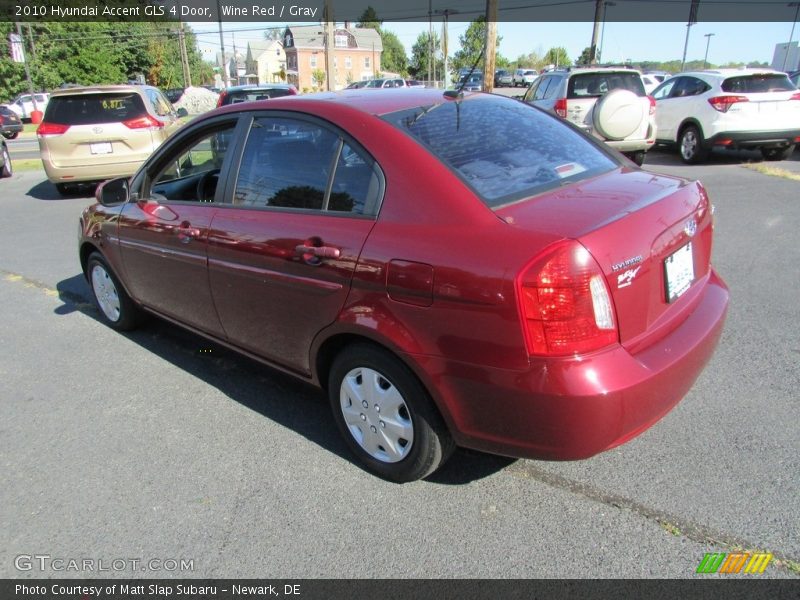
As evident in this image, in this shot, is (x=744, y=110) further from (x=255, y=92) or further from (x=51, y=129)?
(x=51, y=129)

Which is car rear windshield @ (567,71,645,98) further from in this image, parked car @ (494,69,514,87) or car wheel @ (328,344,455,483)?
parked car @ (494,69,514,87)

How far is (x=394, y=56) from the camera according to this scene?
102m

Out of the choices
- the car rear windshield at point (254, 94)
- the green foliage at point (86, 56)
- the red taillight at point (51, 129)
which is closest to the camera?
the red taillight at point (51, 129)

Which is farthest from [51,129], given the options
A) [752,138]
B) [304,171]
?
[752,138]

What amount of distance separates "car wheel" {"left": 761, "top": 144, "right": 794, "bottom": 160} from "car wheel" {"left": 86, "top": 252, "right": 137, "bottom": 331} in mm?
11931

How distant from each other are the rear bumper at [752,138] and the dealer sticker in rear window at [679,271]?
9.30 metres

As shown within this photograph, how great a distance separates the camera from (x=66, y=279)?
6125mm

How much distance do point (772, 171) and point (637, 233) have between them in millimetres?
9417

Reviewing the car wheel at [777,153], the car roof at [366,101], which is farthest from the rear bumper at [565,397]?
the car wheel at [777,153]

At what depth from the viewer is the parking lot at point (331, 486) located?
2.34 metres

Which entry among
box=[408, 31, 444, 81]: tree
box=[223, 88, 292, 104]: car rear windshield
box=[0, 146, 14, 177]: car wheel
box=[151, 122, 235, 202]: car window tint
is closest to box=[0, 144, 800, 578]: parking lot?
box=[151, 122, 235, 202]: car window tint

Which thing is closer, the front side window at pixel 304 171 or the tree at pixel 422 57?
the front side window at pixel 304 171

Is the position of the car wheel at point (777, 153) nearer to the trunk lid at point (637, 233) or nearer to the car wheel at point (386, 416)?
the trunk lid at point (637, 233)
